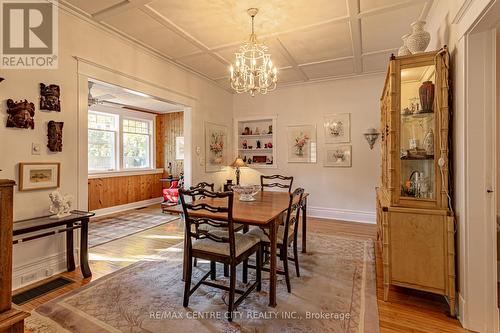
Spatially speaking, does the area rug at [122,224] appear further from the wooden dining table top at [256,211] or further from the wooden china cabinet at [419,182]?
the wooden china cabinet at [419,182]

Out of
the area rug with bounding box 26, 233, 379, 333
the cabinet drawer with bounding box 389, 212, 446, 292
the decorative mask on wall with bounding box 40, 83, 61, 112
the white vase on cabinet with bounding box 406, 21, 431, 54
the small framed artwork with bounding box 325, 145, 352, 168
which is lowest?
the area rug with bounding box 26, 233, 379, 333

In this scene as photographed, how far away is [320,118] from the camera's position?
5375mm

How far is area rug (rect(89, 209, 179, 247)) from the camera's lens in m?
4.08

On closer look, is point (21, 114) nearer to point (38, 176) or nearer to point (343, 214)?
point (38, 176)

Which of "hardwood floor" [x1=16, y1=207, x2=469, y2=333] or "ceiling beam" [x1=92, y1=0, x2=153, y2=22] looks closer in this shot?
"hardwood floor" [x1=16, y1=207, x2=469, y2=333]

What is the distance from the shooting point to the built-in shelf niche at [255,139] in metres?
6.01

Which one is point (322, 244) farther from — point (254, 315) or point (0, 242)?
point (0, 242)

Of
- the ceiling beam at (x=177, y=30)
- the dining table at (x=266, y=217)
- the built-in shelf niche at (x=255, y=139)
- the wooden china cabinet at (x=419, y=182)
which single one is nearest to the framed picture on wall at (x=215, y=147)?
the built-in shelf niche at (x=255, y=139)

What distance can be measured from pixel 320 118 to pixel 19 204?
4982 mm

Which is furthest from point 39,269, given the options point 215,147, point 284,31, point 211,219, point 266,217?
point 284,31

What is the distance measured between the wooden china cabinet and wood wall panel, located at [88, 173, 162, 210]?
5.79 metres

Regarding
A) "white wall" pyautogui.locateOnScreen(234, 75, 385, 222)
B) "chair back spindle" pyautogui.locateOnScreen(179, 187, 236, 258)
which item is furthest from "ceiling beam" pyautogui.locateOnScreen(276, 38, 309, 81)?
"chair back spindle" pyautogui.locateOnScreen(179, 187, 236, 258)

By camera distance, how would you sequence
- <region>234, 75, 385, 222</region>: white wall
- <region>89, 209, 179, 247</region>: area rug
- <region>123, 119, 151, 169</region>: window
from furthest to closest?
<region>123, 119, 151, 169</region>: window
<region>234, 75, 385, 222</region>: white wall
<region>89, 209, 179, 247</region>: area rug

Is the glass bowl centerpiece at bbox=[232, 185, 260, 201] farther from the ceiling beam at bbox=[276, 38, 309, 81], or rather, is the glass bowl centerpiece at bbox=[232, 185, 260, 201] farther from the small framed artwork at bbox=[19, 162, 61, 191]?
the ceiling beam at bbox=[276, 38, 309, 81]
